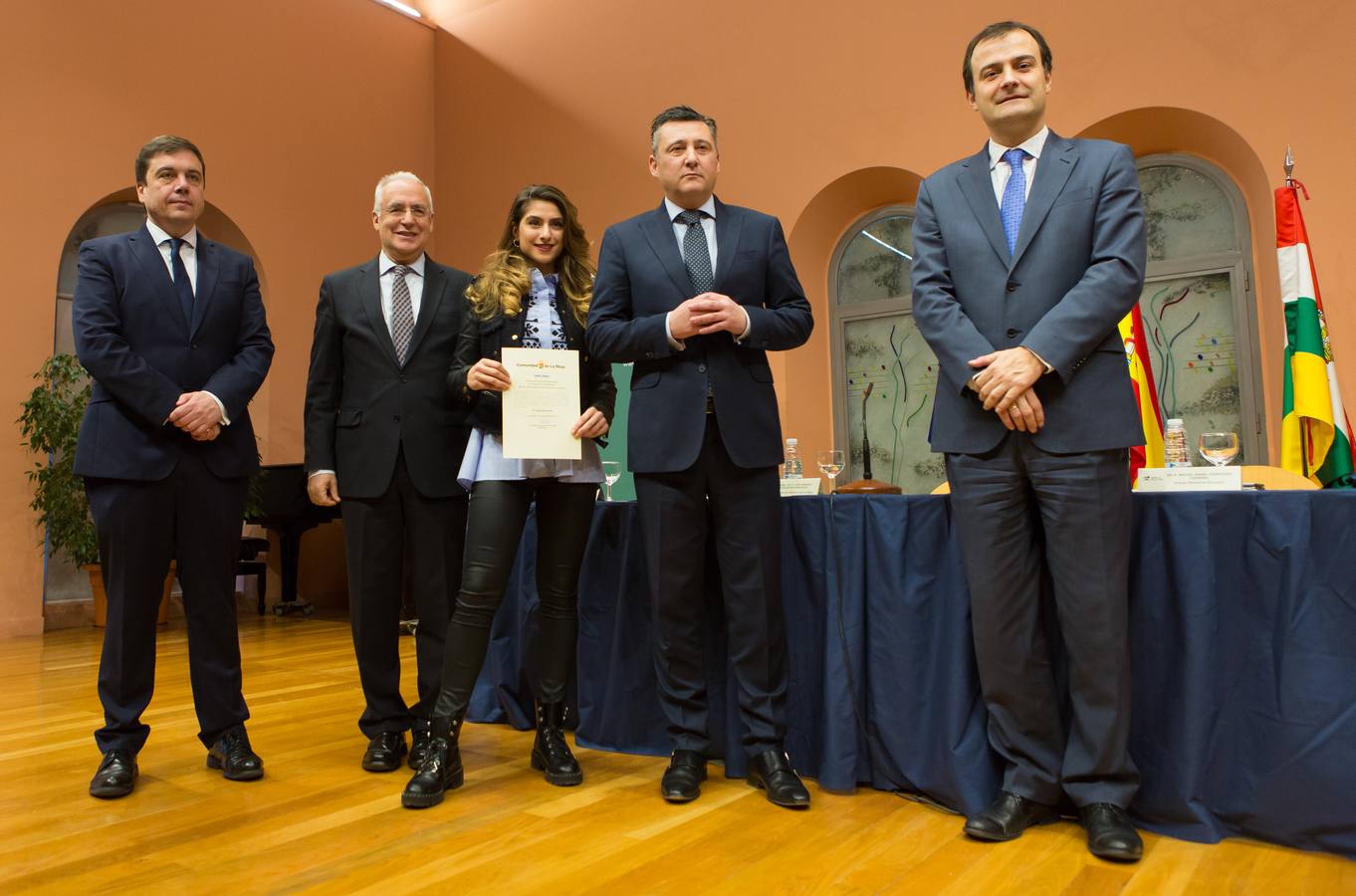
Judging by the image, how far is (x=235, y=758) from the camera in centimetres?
234

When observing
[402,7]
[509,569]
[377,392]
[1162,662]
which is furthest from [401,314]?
[402,7]

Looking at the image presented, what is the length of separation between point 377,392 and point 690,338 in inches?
32.5

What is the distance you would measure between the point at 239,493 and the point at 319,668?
1960mm

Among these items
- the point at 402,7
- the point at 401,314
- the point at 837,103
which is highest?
the point at 402,7

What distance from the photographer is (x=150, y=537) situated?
229 cm

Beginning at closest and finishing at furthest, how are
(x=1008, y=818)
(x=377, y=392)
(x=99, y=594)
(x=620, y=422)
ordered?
(x=1008, y=818), (x=377, y=392), (x=620, y=422), (x=99, y=594)

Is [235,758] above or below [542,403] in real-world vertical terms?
below

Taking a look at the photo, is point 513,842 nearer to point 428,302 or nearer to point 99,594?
point 428,302

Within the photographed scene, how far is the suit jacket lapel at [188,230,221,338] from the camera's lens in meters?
2.40

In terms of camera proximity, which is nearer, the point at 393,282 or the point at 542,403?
the point at 542,403

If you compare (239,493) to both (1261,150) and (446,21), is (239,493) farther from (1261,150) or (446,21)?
(446,21)

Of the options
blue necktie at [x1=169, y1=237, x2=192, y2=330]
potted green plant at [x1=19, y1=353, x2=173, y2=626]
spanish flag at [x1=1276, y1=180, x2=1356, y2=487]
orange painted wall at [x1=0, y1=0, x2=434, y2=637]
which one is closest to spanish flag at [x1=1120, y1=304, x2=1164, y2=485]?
spanish flag at [x1=1276, y1=180, x2=1356, y2=487]

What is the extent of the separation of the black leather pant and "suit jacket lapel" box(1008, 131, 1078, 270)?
1.12m

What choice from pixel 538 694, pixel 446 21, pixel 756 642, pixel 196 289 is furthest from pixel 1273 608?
pixel 446 21
